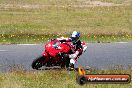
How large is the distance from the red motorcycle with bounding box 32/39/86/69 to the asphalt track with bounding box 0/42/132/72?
720 mm

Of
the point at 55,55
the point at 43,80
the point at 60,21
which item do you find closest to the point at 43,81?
the point at 43,80

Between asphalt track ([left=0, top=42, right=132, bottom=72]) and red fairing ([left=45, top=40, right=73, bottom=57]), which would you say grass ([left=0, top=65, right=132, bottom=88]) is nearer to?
red fairing ([left=45, top=40, right=73, bottom=57])

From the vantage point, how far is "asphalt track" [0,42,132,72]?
53.6 ft

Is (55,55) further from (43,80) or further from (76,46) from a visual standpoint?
(43,80)

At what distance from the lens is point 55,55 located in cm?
1437

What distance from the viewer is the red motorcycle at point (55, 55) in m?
14.3

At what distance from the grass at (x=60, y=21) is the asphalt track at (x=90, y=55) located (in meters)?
2.37

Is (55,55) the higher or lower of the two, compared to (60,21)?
higher

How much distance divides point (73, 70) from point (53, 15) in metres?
24.4

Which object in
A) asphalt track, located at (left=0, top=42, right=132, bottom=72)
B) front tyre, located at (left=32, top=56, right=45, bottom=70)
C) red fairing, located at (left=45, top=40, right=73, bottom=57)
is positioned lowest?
asphalt track, located at (left=0, top=42, right=132, bottom=72)

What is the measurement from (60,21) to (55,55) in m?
19.5

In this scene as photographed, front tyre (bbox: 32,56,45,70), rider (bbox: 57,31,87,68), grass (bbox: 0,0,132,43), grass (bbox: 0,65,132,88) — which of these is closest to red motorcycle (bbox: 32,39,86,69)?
front tyre (bbox: 32,56,45,70)

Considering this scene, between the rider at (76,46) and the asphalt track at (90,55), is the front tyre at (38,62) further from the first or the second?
→ the rider at (76,46)

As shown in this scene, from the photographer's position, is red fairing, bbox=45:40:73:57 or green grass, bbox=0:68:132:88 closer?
green grass, bbox=0:68:132:88
